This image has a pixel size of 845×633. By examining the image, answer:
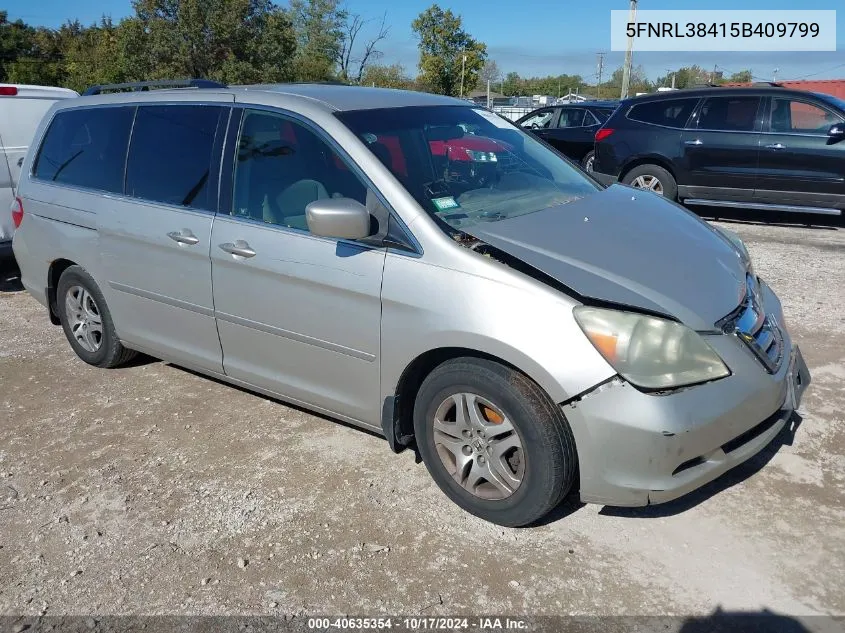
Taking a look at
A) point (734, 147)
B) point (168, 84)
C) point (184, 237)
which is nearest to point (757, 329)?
point (184, 237)

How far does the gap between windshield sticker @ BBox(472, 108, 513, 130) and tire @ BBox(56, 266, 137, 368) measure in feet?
8.56

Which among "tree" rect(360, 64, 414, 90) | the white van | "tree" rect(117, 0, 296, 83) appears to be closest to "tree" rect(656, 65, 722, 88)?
"tree" rect(360, 64, 414, 90)

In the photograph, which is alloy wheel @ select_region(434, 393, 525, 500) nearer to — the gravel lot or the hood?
the gravel lot

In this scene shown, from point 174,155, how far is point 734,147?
7544 mm

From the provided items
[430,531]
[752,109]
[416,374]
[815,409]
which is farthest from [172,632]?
[752,109]

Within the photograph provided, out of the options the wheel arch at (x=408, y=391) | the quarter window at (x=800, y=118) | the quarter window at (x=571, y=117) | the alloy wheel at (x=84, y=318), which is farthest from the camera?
the quarter window at (x=571, y=117)

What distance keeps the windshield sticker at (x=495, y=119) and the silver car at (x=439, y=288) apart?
26 millimetres

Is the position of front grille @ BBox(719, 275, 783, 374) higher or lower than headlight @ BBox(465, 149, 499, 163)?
lower

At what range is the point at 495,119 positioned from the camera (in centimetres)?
434

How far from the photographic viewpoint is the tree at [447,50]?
153ft

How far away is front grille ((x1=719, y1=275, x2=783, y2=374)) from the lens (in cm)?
289

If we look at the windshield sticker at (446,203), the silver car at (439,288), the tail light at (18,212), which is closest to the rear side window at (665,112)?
the silver car at (439,288)

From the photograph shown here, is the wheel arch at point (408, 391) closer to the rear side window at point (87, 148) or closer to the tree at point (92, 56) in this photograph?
the rear side window at point (87, 148)

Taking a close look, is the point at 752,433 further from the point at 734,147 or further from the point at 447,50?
the point at 447,50
